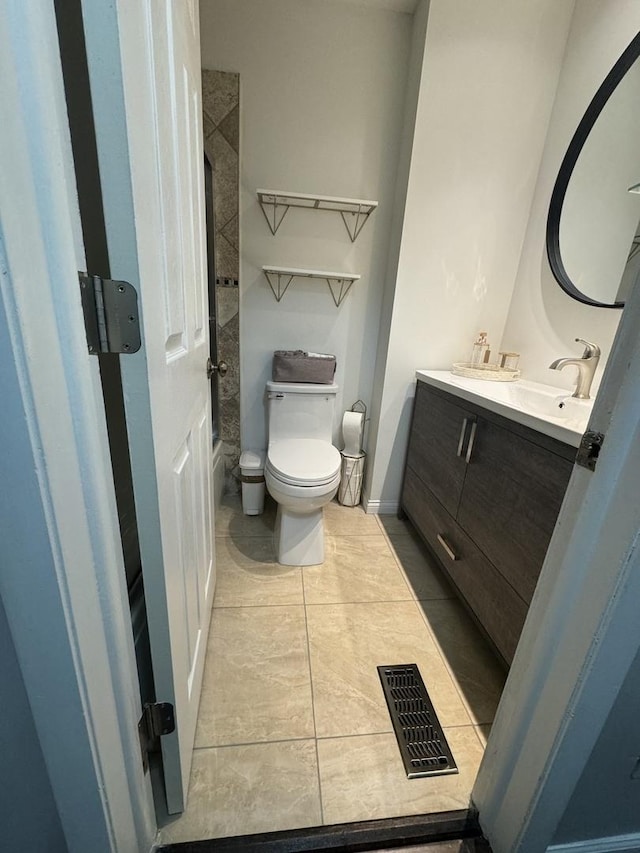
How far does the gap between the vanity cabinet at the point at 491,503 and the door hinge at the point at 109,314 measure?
1.00 m

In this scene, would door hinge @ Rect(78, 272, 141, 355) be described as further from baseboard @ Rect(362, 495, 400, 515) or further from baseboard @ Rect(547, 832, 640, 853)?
baseboard @ Rect(362, 495, 400, 515)

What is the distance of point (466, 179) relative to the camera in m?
1.65

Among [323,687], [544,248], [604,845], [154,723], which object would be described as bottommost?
[323,687]

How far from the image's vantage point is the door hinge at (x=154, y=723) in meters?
0.68

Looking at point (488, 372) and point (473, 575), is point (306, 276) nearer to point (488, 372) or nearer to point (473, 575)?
point (488, 372)

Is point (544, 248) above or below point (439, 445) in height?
above

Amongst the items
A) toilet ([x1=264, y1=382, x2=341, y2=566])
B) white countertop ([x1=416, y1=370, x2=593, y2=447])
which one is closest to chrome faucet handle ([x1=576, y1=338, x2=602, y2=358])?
white countertop ([x1=416, y1=370, x2=593, y2=447])

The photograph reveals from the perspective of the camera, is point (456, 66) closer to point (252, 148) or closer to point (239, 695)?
point (252, 148)

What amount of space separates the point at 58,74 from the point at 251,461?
169 cm

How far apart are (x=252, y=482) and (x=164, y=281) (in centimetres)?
146

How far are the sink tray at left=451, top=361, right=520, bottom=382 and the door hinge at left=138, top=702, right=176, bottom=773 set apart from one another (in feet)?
5.26

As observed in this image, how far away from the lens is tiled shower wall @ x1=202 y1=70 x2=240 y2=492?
1.64 meters

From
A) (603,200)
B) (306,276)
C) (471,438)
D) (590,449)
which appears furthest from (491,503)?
(306,276)

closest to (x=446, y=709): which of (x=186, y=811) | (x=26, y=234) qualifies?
(x=186, y=811)
